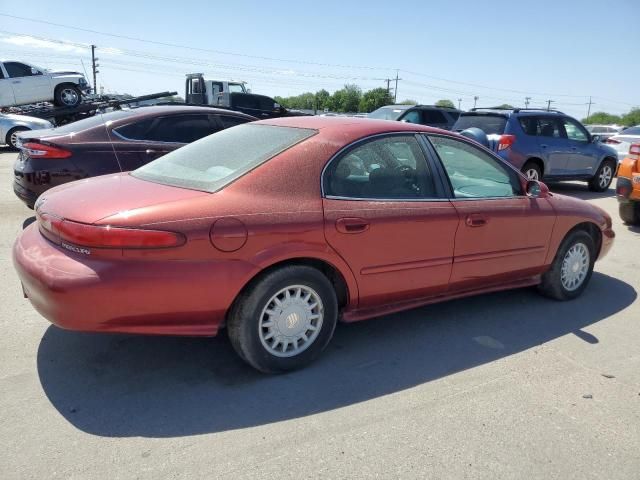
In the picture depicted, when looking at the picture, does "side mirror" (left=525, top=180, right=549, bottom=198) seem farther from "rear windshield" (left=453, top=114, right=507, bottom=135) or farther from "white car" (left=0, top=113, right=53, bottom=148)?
"white car" (left=0, top=113, right=53, bottom=148)

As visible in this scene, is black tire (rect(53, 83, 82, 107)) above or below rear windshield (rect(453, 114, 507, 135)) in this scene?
below

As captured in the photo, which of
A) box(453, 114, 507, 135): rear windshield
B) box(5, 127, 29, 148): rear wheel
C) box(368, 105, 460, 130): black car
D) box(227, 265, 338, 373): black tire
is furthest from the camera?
box(5, 127, 29, 148): rear wheel

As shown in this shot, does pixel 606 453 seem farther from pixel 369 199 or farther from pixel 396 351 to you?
pixel 369 199

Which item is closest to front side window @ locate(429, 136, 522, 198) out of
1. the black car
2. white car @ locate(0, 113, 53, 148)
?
the black car

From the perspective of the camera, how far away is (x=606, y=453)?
2.66 meters

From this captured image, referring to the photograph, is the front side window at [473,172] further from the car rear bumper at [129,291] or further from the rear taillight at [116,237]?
the rear taillight at [116,237]

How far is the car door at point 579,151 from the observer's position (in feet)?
36.1

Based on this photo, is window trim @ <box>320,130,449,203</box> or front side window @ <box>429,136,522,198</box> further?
front side window @ <box>429,136,522,198</box>

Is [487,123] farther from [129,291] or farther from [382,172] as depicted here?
[129,291]

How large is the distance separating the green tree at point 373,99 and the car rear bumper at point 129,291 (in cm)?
8078

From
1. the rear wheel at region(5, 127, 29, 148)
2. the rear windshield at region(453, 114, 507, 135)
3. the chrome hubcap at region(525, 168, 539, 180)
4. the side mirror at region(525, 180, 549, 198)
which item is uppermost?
the rear windshield at region(453, 114, 507, 135)

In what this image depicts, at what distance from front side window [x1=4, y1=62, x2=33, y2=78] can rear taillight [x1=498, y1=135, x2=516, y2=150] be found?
1667cm

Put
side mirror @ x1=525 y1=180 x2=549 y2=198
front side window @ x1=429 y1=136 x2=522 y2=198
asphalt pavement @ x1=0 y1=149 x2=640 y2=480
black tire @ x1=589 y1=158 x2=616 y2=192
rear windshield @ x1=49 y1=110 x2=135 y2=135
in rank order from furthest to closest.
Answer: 1. black tire @ x1=589 y1=158 x2=616 y2=192
2. rear windshield @ x1=49 y1=110 x2=135 y2=135
3. side mirror @ x1=525 y1=180 x2=549 y2=198
4. front side window @ x1=429 y1=136 x2=522 y2=198
5. asphalt pavement @ x1=0 y1=149 x2=640 y2=480

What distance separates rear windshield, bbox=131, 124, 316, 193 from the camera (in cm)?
320
